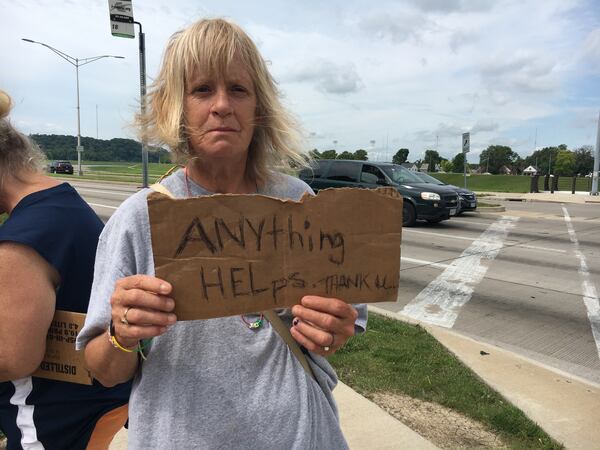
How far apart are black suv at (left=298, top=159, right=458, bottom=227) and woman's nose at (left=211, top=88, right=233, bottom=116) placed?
1126 centimetres

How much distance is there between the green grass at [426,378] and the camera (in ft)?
9.82

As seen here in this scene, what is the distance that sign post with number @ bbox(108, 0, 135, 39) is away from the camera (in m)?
8.43

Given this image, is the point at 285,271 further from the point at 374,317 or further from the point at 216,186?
the point at 374,317

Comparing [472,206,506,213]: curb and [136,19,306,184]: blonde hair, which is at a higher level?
[136,19,306,184]: blonde hair

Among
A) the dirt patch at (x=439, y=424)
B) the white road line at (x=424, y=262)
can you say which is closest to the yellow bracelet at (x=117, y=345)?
the dirt patch at (x=439, y=424)

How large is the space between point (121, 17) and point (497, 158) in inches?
4670

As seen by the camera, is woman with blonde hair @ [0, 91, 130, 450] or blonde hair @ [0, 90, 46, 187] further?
blonde hair @ [0, 90, 46, 187]

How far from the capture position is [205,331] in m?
1.16

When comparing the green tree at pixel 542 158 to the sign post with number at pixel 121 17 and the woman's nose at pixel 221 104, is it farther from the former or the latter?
the woman's nose at pixel 221 104

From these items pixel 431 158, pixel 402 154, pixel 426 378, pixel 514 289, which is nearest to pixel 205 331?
pixel 426 378

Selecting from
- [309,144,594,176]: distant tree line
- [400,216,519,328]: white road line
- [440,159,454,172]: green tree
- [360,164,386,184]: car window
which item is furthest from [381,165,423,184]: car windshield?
[440,159,454,172]: green tree

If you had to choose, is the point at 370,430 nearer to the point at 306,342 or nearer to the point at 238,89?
the point at 306,342

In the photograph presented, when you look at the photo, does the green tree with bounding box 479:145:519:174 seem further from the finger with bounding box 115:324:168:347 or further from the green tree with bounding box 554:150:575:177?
the finger with bounding box 115:324:168:347

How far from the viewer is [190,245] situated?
103cm
